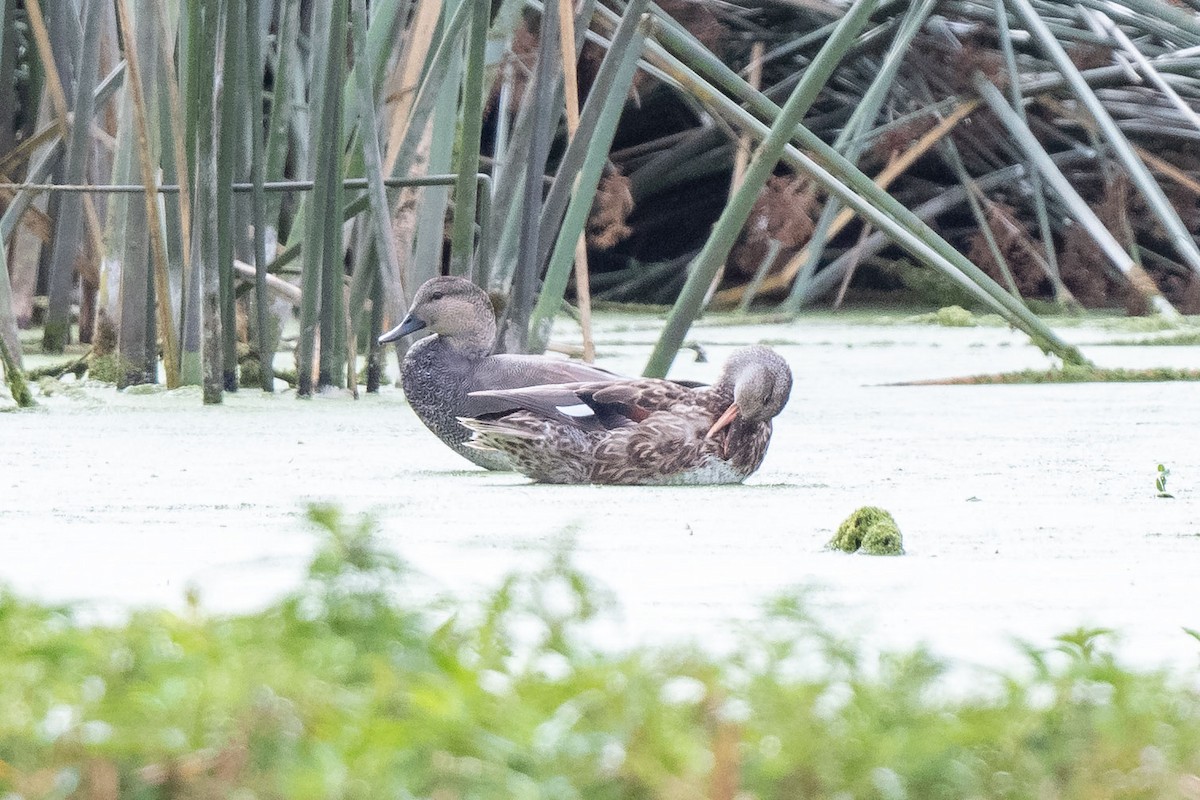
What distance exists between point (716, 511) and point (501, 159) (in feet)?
8.45

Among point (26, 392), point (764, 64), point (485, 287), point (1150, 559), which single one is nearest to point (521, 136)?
point (485, 287)

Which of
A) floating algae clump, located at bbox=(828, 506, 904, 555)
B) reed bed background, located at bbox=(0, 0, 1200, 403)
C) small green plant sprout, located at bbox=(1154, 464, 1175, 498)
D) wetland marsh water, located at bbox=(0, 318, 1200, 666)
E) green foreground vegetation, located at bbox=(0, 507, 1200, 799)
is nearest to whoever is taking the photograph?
green foreground vegetation, located at bbox=(0, 507, 1200, 799)

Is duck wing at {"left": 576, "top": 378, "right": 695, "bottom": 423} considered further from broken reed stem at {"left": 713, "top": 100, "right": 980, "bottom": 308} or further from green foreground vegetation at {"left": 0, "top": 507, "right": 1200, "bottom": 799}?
broken reed stem at {"left": 713, "top": 100, "right": 980, "bottom": 308}

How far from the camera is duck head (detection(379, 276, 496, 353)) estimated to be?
2.93 meters

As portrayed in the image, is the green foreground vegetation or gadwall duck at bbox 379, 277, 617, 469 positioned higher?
the green foreground vegetation

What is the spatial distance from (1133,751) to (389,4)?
9.54 feet

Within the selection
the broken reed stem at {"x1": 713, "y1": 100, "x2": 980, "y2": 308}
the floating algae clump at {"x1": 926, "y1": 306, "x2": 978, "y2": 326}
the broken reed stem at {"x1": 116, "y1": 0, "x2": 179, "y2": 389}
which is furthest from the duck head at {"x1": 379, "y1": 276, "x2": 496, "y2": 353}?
the floating algae clump at {"x1": 926, "y1": 306, "x2": 978, "y2": 326}

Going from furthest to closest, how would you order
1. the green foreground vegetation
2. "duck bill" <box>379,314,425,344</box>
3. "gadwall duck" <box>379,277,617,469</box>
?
"duck bill" <box>379,314,425,344</box> → "gadwall duck" <box>379,277,617,469</box> → the green foreground vegetation

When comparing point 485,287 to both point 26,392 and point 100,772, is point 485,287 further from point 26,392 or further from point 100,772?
point 100,772

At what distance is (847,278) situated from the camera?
254 inches

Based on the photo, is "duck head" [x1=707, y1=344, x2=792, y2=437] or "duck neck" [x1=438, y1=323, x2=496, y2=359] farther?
"duck neck" [x1=438, y1=323, x2=496, y2=359]

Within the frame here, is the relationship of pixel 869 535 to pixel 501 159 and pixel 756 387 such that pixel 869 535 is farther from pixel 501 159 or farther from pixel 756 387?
pixel 501 159

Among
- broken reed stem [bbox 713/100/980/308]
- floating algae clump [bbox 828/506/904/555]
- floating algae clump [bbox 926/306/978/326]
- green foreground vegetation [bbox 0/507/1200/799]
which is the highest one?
green foreground vegetation [bbox 0/507/1200/799]

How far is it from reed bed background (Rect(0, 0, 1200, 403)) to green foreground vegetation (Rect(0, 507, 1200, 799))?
77.9 inches
